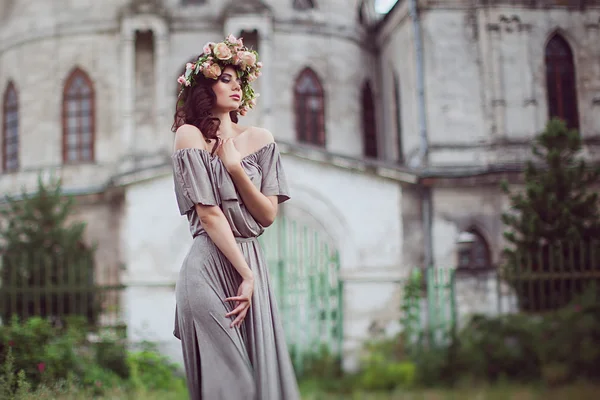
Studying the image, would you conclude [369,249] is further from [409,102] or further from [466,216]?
[409,102]

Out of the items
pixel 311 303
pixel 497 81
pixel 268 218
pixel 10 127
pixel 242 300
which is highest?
pixel 497 81

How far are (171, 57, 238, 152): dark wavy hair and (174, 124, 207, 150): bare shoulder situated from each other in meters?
0.06

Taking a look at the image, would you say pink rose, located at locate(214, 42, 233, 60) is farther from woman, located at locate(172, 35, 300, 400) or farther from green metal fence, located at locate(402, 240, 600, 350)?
green metal fence, located at locate(402, 240, 600, 350)

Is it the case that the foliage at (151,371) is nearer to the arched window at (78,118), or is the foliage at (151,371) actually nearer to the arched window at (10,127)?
the arched window at (78,118)

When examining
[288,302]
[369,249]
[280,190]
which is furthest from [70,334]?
[369,249]

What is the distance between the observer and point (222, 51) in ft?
14.2

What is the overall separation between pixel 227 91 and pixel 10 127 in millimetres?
21699

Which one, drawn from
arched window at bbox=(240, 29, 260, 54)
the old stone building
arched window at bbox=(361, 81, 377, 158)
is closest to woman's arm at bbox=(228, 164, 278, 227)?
the old stone building

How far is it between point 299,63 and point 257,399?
20.1 metres

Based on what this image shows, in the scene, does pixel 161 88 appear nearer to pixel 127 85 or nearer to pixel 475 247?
pixel 127 85

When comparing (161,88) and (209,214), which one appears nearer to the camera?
(209,214)

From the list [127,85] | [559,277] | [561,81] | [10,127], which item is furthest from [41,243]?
[561,81]

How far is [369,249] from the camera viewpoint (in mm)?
19328

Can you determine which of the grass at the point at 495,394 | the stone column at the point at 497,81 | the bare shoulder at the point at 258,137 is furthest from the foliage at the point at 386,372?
the stone column at the point at 497,81
